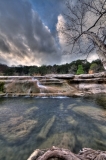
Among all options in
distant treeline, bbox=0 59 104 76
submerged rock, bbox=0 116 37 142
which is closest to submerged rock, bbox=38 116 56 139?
submerged rock, bbox=0 116 37 142

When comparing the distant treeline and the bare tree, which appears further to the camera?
the distant treeline

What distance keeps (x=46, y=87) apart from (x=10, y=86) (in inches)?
101

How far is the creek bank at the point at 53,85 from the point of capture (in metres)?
8.07

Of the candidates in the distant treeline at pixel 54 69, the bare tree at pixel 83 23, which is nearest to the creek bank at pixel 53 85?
the bare tree at pixel 83 23

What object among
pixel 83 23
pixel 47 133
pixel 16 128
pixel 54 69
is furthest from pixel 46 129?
pixel 54 69

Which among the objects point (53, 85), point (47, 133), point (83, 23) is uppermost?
point (83, 23)

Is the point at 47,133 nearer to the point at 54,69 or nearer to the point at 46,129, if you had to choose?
the point at 46,129

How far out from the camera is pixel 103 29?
14.5 ft

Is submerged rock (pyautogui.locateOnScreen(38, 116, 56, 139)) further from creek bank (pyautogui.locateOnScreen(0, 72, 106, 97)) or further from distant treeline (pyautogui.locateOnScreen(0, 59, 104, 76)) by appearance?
distant treeline (pyautogui.locateOnScreen(0, 59, 104, 76))

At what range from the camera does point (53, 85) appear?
27.8 ft

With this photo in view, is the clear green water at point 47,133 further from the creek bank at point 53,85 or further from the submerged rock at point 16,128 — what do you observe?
the creek bank at point 53,85

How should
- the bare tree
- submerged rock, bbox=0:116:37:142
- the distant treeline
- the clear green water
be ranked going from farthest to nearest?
the distant treeline, the bare tree, submerged rock, bbox=0:116:37:142, the clear green water

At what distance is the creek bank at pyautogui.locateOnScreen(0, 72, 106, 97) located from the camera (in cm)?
807

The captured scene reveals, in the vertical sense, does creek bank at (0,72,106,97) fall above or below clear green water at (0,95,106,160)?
above
